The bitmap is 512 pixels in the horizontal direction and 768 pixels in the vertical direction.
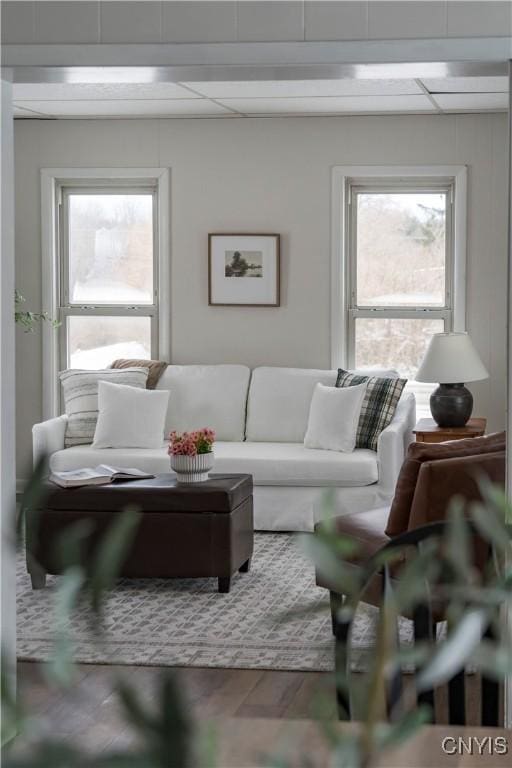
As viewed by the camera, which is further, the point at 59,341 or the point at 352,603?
the point at 59,341

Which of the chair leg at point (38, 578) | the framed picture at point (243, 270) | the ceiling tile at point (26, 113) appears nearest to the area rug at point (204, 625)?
the chair leg at point (38, 578)

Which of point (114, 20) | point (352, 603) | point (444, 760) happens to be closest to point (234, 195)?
point (114, 20)

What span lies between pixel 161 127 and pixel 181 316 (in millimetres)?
1322

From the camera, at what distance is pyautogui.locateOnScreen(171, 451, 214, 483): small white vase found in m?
5.19

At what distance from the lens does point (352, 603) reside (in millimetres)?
697

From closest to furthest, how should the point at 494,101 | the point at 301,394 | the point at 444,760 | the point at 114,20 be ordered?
the point at 444,760
the point at 114,20
the point at 494,101
the point at 301,394

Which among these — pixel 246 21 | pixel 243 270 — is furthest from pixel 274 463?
pixel 246 21

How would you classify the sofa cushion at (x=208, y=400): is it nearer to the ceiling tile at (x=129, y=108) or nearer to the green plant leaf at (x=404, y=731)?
the ceiling tile at (x=129, y=108)

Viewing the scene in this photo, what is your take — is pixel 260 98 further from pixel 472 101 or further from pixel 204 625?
pixel 204 625

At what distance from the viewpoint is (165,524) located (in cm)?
505

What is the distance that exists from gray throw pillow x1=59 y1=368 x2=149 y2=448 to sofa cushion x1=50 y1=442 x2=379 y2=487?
11.0 inches

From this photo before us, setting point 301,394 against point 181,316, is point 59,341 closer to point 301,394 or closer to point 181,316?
point 181,316

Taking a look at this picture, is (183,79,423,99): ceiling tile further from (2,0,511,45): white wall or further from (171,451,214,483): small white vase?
(2,0,511,45): white wall

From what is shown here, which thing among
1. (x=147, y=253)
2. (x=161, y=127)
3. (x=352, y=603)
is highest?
(x=161, y=127)
